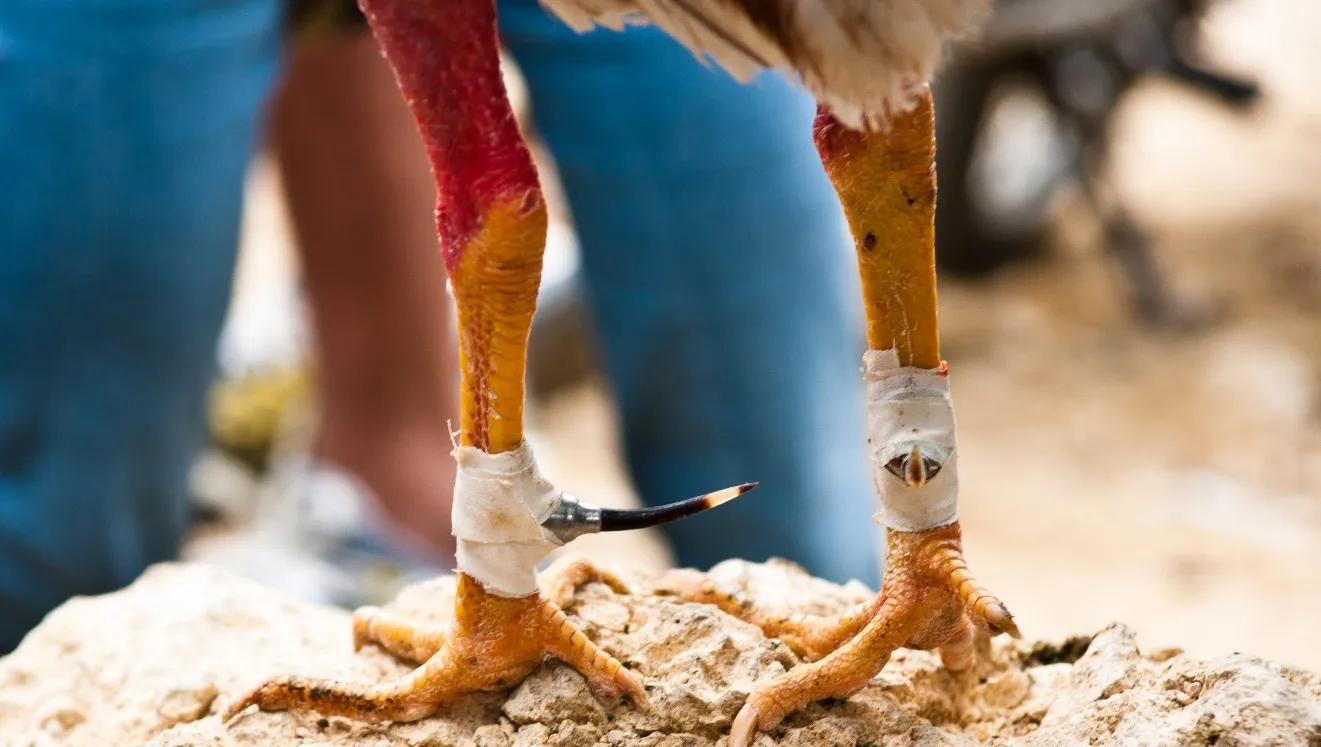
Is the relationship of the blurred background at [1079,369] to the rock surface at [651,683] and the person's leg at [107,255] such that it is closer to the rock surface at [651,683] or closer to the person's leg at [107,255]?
the person's leg at [107,255]

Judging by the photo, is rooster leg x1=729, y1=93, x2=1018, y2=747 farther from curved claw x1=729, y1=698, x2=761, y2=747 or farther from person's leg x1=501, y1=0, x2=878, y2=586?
person's leg x1=501, y1=0, x2=878, y2=586

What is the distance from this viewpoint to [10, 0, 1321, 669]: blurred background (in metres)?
3.46

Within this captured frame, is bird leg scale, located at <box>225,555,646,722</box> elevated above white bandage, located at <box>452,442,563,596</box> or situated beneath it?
situated beneath

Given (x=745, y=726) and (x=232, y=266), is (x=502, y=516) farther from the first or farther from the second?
(x=232, y=266)

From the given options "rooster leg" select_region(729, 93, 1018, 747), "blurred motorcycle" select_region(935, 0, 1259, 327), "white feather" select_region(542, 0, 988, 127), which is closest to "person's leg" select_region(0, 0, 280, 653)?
"white feather" select_region(542, 0, 988, 127)

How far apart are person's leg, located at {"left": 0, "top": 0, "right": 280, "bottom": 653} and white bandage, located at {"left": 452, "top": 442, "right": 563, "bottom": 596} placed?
0.85 meters

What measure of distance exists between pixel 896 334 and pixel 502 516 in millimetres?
374

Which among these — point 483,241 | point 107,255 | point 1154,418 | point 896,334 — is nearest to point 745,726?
point 896,334

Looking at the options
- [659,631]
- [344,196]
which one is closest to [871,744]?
[659,631]

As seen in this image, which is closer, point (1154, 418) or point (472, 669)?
point (472, 669)

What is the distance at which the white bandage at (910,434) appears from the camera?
45.7 inches

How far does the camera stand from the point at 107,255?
1.84 meters

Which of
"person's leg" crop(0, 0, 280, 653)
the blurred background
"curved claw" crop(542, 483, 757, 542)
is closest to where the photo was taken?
"curved claw" crop(542, 483, 757, 542)

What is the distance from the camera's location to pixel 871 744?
1192 mm
